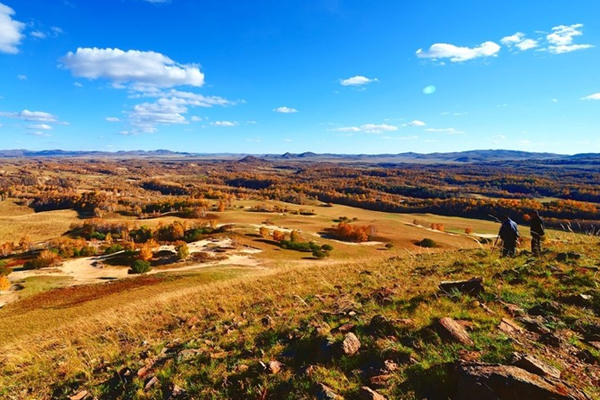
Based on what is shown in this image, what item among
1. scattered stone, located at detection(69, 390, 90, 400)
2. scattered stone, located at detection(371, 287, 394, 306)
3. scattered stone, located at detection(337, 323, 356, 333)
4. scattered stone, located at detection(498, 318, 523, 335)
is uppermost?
scattered stone, located at detection(498, 318, 523, 335)

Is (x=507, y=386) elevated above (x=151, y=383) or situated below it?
above

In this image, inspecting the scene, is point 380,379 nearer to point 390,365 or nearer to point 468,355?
point 390,365

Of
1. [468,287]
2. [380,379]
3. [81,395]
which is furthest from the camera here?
[468,287]

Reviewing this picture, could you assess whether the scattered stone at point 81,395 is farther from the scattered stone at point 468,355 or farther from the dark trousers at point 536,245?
the dark trousers at point 536,245

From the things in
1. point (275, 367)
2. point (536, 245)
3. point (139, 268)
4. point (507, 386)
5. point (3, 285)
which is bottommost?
point (139, 268)

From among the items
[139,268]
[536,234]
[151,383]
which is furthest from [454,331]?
[139,268]

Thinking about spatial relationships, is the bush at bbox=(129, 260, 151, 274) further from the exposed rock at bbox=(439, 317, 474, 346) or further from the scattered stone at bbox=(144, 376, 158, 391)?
the exposed rock at bbox=(439, 317, 474, 346)

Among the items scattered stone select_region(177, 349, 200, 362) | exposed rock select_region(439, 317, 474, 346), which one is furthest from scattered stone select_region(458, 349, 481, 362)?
scattered stone select_region(177, 349, 200, 362)
